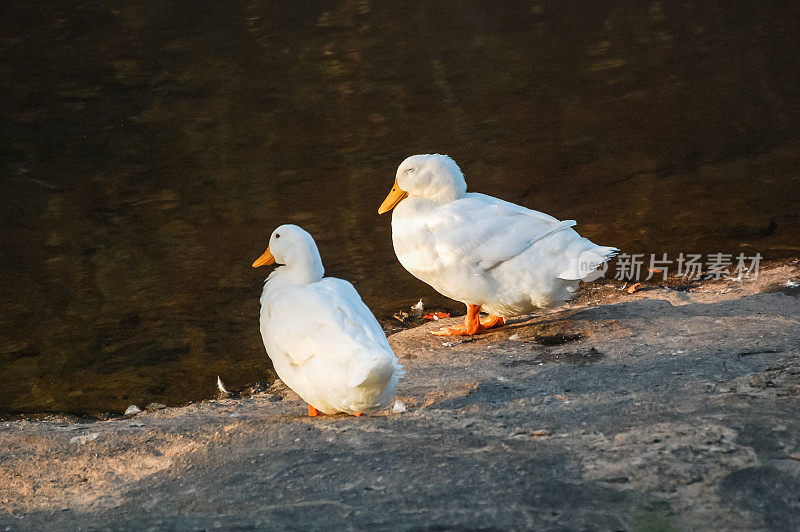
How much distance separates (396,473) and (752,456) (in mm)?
1281

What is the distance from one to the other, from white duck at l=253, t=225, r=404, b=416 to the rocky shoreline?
147mm

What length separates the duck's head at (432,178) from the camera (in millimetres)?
5602

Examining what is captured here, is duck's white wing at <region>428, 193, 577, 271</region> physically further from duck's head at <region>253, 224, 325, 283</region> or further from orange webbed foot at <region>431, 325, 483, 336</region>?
duck's head at <region>253, 224, 325, 283</region>

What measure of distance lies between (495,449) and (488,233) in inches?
82.0

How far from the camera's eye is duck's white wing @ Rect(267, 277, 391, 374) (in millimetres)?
3943

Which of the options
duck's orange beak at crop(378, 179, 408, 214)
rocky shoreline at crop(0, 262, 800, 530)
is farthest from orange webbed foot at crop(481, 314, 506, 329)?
duck's orange beak at crop(378, 179, 408, 214)

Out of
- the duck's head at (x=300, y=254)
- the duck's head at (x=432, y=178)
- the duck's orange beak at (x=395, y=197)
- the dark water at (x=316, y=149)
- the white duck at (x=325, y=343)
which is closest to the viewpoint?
the white duck at (x=325, y=343)

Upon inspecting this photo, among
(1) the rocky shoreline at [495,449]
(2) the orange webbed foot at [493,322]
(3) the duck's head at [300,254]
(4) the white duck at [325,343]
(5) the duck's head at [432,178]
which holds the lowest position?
(2) the orange webbed foot at [493,322]

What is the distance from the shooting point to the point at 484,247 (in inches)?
209

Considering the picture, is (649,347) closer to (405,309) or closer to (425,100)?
(405,309)

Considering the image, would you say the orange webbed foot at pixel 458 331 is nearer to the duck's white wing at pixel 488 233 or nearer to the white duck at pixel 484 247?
the white duck at pixel 484 247

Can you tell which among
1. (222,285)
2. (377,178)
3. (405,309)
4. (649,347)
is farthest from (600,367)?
(377,178)

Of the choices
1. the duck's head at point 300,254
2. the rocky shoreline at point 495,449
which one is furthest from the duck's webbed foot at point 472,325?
the duck's head at point 300,254

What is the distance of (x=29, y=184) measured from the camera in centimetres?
1022
